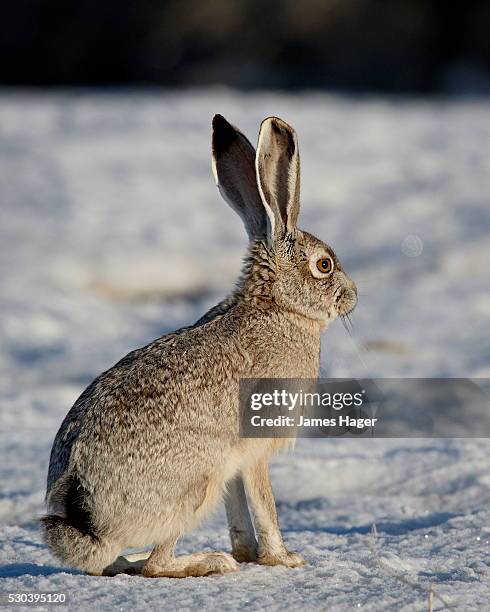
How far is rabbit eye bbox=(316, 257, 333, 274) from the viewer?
14.4 feet

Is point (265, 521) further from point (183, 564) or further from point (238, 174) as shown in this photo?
point (238, 174)

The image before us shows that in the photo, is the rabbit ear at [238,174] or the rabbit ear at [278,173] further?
the rabbit ear at [238,174]

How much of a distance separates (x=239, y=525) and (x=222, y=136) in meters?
1.58

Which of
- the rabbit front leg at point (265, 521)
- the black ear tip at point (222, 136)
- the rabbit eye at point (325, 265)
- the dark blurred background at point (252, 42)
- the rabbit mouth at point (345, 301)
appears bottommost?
the rabbit front leg at point (265, 521)

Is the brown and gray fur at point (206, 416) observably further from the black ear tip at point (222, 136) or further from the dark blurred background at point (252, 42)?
the dark blurred background at point (252, 42)

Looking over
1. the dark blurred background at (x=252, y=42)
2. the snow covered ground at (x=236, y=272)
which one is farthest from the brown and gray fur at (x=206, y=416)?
the dark blurred background at (x=252, y=42)

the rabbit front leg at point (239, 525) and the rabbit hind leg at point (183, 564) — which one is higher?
the rabbit front leg at point (239, 525)

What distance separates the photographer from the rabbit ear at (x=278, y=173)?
4.20 metres

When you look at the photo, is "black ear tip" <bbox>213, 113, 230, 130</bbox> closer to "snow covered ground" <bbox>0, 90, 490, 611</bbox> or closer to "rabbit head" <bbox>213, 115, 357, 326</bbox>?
"rabbit head" <bbox>213, 115, 357, 326</bbox>

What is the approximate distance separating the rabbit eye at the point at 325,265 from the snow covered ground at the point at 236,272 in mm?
1099

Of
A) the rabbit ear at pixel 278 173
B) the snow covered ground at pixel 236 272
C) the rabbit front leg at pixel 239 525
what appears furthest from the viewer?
the rabbit ear at pixel 278 173

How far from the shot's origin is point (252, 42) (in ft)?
74.7

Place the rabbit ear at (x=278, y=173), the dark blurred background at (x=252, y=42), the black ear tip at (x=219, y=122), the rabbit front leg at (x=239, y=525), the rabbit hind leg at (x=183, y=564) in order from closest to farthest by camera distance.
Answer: the rabbit hind leg at (x=183, y=564)
the rabbit front leg at (x=239, y=525)
the rabbit ear at (x=278, y=173)
the black ear tip at (x=219, y=122)
the dark blurred background at (x=252, y=42)

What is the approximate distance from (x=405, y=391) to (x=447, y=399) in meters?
0.27
